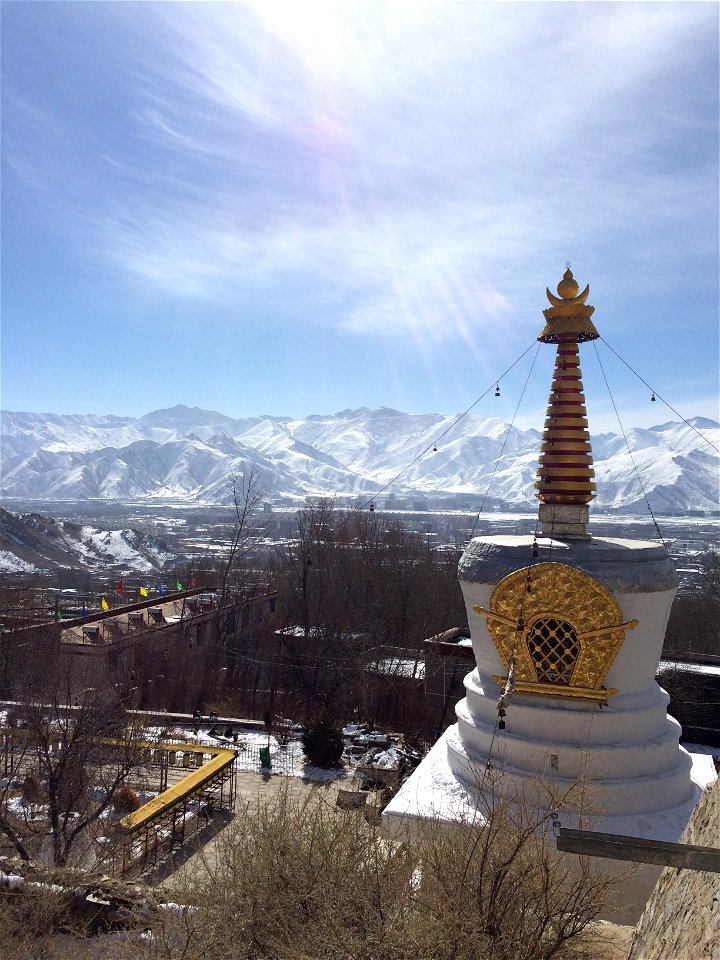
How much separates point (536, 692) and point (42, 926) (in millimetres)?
6731

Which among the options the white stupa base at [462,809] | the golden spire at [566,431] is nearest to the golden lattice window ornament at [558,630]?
the golden spire at [566,431]

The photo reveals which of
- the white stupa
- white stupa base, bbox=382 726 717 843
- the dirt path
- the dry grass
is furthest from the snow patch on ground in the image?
the dry grass

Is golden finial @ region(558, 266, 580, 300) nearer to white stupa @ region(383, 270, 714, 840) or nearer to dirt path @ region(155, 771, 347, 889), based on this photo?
white stupa @ region(383, 270, 714, 840)

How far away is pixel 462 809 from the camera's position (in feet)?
31.2

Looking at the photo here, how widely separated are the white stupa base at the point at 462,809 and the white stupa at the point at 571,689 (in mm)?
19

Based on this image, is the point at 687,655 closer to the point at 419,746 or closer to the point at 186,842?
the point at 419,746

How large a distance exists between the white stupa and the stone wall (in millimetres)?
3626

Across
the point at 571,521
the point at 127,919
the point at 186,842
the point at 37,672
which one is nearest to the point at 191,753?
the point at 186,842

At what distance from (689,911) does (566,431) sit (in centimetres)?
749

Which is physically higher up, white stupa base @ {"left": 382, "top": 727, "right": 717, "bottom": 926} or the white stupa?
the white stupa

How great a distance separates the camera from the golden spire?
1070 centimetres

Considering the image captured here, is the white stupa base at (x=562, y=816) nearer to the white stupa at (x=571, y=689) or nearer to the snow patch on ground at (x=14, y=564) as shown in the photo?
the white stupa at (x=571, y=689)

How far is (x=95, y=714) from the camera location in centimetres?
1262

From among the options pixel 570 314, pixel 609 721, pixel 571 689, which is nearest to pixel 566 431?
pixel 570 314
